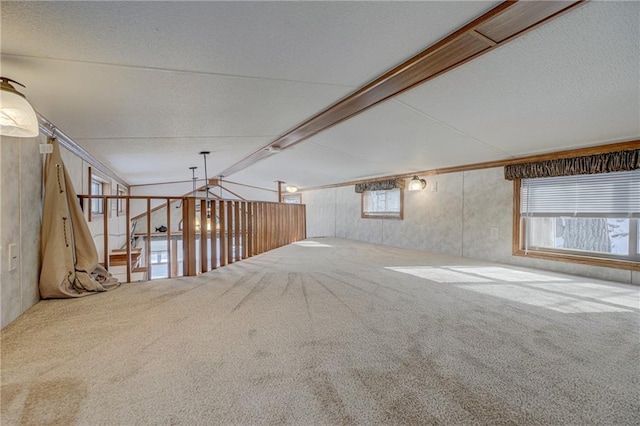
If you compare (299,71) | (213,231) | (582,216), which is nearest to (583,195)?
(582,216)

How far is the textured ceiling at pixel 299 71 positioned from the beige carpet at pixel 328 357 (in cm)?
167

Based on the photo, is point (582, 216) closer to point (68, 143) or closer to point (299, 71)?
point (299, 71)

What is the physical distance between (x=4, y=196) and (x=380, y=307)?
9.67 feet

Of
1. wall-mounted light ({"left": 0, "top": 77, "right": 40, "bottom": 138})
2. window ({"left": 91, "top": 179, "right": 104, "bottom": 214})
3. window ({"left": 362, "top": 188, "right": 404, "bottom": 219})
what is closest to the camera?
wall-mounted light ({"left": 0, "top": 77, "right": 40, "bottom": 138})

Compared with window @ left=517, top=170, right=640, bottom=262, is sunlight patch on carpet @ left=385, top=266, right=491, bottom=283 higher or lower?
lower

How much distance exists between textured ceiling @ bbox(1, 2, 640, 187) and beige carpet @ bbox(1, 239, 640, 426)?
5.47 ft

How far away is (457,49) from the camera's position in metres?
1.64

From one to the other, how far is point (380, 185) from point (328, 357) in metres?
5.12

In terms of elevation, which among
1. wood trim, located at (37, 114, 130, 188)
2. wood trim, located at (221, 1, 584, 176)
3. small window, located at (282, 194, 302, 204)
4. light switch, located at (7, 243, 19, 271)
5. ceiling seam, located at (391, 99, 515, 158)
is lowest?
light switch, located at (7, 243, 19, 271)

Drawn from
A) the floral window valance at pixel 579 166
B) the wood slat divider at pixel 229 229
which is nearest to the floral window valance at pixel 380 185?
the floral window valance at pixel 579 166

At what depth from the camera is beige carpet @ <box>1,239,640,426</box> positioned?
1.12 meters


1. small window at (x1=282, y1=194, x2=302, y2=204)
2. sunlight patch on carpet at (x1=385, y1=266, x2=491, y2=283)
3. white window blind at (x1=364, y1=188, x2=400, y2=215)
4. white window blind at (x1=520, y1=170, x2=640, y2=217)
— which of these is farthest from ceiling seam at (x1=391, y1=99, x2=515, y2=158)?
small window at (x1=282, y1=194, x2=302, y2=204)

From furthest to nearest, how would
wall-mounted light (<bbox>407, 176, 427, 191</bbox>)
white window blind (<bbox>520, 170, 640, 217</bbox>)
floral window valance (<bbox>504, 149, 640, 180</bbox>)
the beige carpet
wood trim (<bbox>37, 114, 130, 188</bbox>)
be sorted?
1. wall-mounted light (<bbox>407, 176, 427, 191</bbox>)
2. white window blind (<bbox>520, 170, 640, 217</bbox>)
3. floral window valance (<bbox>504, 149, 640, 180</bbox>)
4. wood trim (<bbox>37, 114, 130, 188</bbox>)
5. the beige carpet

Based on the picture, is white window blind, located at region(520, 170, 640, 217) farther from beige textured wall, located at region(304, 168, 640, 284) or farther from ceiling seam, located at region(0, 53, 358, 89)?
ceiling seam, located at region(0, 53, 358, 89)
